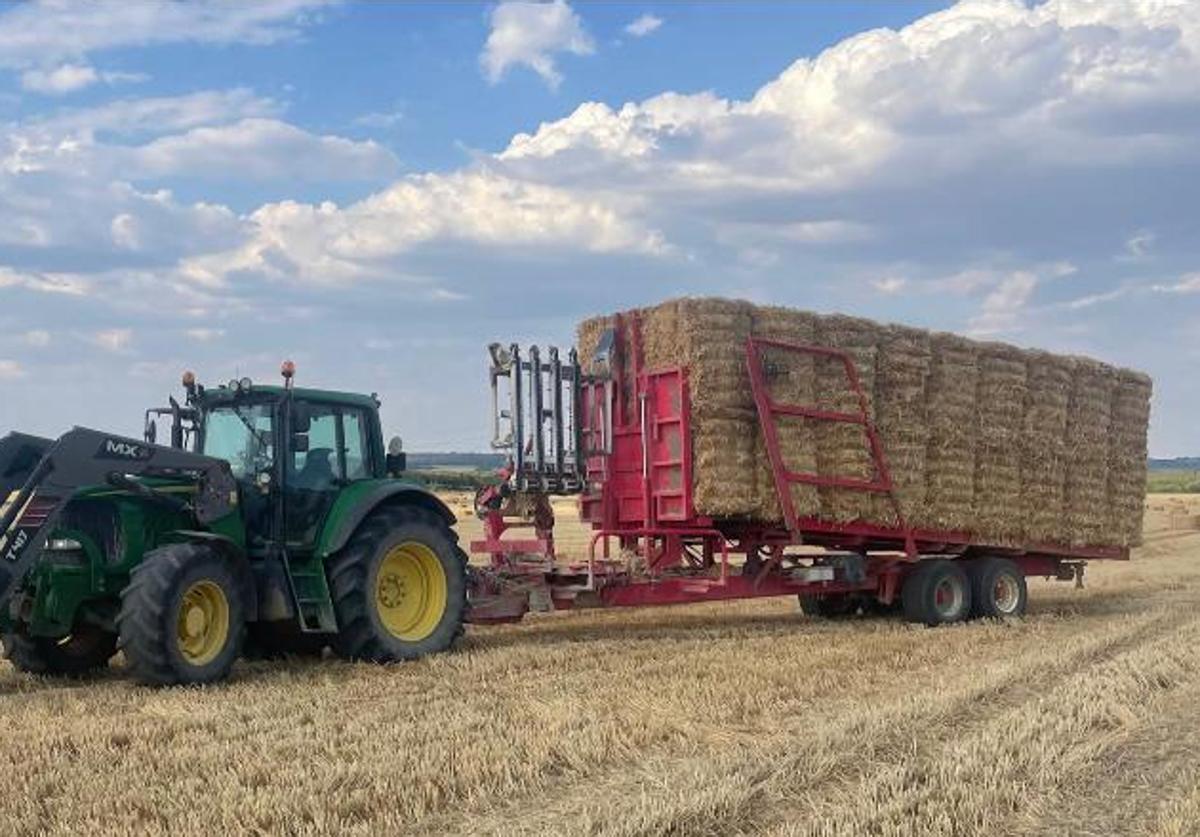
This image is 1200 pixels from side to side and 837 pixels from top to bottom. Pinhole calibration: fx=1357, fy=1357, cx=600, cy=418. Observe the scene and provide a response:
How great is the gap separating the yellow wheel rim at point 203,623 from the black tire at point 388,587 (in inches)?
40.5

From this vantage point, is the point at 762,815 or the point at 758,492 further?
the point at 758,492

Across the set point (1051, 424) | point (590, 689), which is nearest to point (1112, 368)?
point (1051, 424)

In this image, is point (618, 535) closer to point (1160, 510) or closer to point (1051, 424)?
point (1051, 424)

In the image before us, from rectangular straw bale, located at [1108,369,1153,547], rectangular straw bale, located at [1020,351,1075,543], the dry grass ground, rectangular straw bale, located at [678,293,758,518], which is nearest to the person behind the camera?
the dry grass ground

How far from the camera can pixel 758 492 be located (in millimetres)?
12266

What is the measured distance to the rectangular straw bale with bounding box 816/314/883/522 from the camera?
41.8 feet

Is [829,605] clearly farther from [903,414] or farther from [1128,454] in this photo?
[1128,454]

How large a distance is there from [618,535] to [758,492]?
144 cm

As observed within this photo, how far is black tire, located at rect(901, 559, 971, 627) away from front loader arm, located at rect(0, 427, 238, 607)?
711 cm

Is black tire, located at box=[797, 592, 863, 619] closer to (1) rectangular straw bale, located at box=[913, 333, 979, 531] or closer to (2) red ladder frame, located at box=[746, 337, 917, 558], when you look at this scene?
(2) red ladder frame, located at box=[746, 337, 917, 558]

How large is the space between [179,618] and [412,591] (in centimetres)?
225

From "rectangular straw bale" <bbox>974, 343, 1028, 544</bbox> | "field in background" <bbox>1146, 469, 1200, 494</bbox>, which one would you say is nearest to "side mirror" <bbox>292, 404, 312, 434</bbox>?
"rectangular straw bale" <bbox>974, 343, 1028, 544</bbox>

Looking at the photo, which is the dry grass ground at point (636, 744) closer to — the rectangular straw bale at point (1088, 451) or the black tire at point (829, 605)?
the black tire at point (829, 605)

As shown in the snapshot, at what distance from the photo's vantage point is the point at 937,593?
1372 cm
